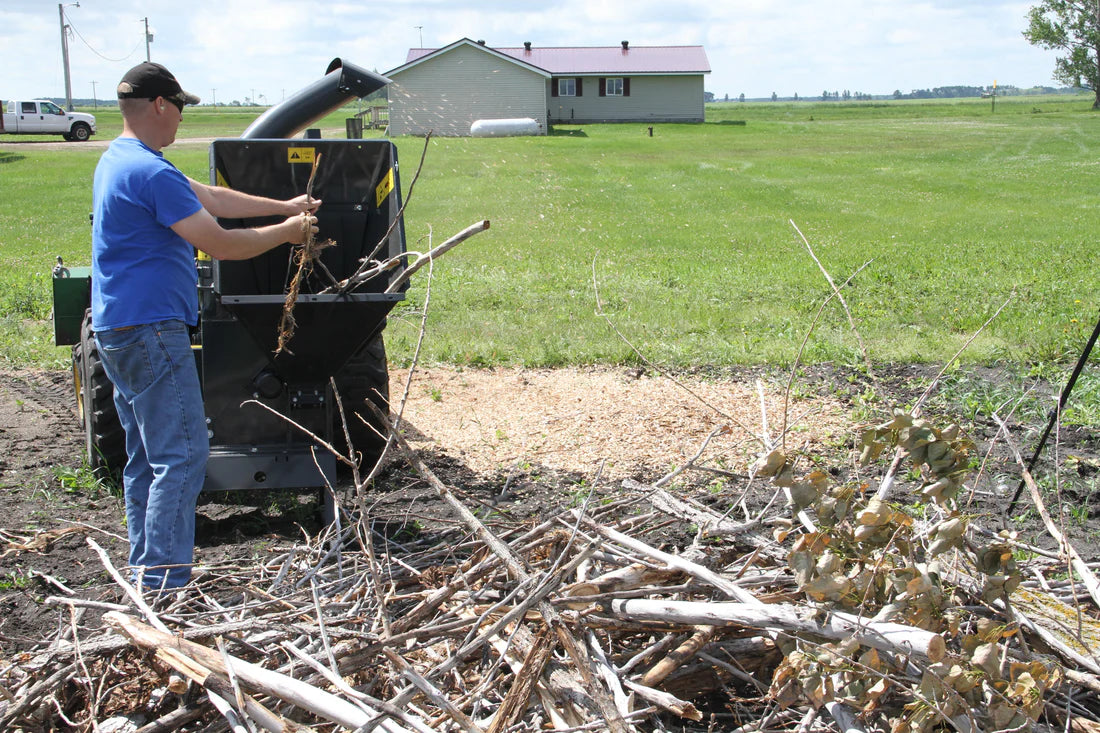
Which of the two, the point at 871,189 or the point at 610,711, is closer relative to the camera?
the point at 610,711

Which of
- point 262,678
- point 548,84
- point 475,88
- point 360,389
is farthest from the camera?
point 548,84

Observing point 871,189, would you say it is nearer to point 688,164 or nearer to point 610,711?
point 688,164

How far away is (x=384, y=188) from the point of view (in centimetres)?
570

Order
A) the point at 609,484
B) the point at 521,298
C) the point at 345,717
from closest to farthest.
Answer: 1. the point at 345,717
2. the point at 609,484
3. the point at 521,298

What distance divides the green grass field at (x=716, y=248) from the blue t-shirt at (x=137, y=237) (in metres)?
1.64

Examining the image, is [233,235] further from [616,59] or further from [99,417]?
[616,59]

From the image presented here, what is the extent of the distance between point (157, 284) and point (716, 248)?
12.2 metres

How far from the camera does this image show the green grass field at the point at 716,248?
8.91 m

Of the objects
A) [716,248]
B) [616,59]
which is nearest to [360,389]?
[716,248]

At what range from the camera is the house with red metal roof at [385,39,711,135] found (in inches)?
1843

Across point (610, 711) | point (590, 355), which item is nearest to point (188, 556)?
point (610, 711)

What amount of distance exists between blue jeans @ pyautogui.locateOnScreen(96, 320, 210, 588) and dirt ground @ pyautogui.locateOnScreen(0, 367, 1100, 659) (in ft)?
0.86

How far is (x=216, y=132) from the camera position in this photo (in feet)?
145

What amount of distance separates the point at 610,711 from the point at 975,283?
33.6 feet
